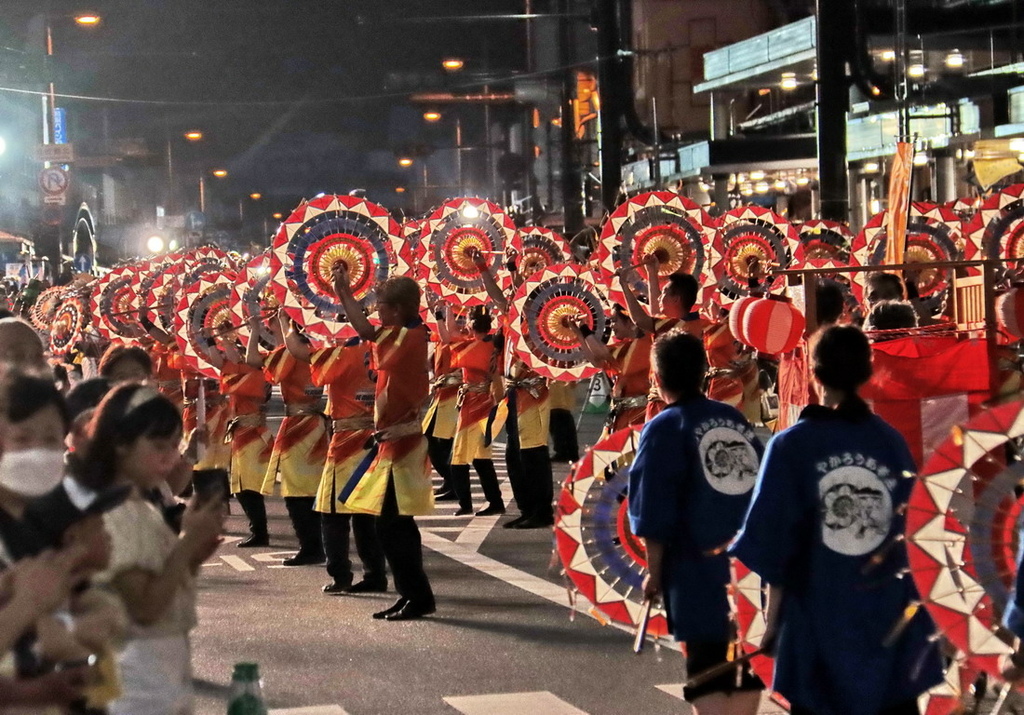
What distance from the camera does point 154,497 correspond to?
5035mm

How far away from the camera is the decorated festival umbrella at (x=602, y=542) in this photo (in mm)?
7609

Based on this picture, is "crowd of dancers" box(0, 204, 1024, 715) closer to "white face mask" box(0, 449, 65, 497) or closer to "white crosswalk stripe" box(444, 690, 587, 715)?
"white face mask" box(0, 449, 65, 497)

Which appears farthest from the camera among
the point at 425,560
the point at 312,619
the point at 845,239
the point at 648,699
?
the point at 845,239

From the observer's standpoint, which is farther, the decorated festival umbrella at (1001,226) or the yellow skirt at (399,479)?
the decorated festival umbrella at (1001,226)

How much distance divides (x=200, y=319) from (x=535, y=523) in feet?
11.1

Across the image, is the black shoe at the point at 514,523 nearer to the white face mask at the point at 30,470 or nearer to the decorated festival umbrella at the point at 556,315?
the decorated festival umbrella at the point at 556,315

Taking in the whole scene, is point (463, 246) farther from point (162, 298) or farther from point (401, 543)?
point (162, 298)

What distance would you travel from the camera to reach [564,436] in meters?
19.4

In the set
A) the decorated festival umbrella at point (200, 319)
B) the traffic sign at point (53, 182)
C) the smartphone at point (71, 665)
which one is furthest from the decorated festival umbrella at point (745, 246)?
the traffic sign at point (53, 182)

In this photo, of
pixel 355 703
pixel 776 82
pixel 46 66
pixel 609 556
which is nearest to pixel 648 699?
pixel 609 556

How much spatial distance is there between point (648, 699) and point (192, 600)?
12.4 feet

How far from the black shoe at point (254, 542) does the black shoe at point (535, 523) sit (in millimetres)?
2116

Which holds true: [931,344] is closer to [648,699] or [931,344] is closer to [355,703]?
[648,699]

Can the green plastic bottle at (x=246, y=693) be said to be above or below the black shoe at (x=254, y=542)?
above
